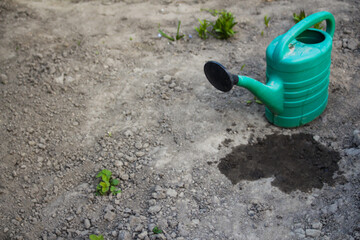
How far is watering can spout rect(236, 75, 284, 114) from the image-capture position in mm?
2398

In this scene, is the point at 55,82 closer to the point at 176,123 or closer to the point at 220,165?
the point at 176,123

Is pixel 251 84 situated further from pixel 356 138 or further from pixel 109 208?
pixel 109 208

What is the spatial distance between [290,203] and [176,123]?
103 centimetres

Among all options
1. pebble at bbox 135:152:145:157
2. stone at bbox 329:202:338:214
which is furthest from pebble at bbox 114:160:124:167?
stone at bbox 329:202:338:214

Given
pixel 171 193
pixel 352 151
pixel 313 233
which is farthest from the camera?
pixel 352 151

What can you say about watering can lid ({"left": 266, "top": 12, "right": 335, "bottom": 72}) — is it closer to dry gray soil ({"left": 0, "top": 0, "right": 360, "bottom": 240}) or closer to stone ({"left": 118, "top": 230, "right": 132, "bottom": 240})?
dry gray soil ({"left": 0, "top": 0, "right": 360, "bottom": 240})

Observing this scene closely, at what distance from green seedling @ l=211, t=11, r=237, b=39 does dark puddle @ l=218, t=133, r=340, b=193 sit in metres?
1.30

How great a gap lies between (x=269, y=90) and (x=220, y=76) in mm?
406

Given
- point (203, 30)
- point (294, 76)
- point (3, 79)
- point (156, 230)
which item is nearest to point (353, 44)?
point (294, 76)

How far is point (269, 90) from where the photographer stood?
2.44m

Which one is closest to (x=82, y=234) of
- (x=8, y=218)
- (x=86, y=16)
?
(x=8, y=218)

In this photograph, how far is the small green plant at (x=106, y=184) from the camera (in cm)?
238

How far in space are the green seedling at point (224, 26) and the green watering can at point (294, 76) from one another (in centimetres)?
96

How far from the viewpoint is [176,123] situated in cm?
280
